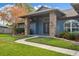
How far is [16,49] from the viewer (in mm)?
6156

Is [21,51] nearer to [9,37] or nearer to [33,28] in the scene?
[9,37]

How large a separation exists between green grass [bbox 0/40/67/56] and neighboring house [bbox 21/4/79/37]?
36 centimetres

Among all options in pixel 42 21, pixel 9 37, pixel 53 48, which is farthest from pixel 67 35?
pixel 9 37

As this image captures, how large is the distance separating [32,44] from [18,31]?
43 cm

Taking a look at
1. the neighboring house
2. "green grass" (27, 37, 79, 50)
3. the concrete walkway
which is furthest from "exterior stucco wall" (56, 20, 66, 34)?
the concrete walkway

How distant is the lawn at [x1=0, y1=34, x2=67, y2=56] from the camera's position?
6085 mm

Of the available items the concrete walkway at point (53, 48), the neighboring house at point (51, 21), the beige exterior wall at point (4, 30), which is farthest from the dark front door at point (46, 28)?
the beige exterior wall at point (4, 30)

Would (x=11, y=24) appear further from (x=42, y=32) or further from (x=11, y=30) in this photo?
(x=42, y=32)

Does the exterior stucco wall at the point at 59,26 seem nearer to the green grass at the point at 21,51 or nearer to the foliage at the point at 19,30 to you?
the green grass at the point at 21,51

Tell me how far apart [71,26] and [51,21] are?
445mm

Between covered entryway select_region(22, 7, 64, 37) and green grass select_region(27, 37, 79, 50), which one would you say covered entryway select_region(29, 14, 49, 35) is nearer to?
covered entryway select_region(22, 7, 64, 37)

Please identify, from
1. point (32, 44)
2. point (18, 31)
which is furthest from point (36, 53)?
point (18, 31)

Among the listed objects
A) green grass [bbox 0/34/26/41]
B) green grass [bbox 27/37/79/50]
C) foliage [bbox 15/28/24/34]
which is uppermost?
foliage [bbox 15/28/24/34]

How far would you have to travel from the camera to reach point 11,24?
6.33 metres
